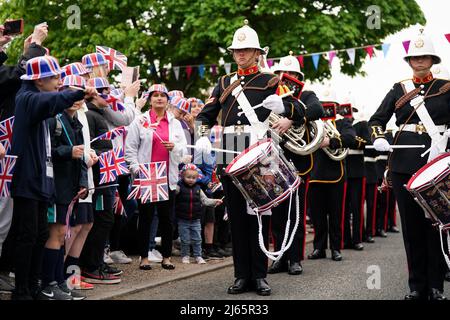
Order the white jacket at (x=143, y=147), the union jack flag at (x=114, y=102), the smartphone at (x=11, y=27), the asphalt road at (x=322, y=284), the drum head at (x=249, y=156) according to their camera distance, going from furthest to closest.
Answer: the white jacket at (x=143, y=147), the union jack flag at (x=114, y=102), the asphalt road at (x=322, y=284), the drum head at (x=249, y=156), the smartphone at (x=11, y=27)

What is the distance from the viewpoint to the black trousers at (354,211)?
11.9m

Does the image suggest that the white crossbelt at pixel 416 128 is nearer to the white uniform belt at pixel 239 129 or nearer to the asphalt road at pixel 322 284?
the white uniform belt at pixel 239 129

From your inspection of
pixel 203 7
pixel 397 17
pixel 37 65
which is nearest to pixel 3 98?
pixel 37 65

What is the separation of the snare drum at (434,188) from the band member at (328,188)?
12.6 feet

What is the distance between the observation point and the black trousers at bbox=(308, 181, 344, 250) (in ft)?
35.2

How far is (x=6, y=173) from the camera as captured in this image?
6246mm

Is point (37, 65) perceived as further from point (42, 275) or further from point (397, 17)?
point (397, 17)

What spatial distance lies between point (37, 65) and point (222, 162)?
6.67 ft

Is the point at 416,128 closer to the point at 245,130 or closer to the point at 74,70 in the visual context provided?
the point at 245,130

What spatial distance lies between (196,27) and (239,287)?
1723cm

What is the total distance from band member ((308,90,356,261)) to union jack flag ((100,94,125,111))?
10.6 feet

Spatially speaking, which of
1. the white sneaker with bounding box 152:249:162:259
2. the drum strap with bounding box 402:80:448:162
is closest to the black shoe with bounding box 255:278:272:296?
the drum strap with bounding box 402:80:448:162

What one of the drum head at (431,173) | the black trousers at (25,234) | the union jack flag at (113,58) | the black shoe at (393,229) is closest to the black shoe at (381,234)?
the black shoe at (393,229)

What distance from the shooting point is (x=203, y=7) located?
23.4 meters
